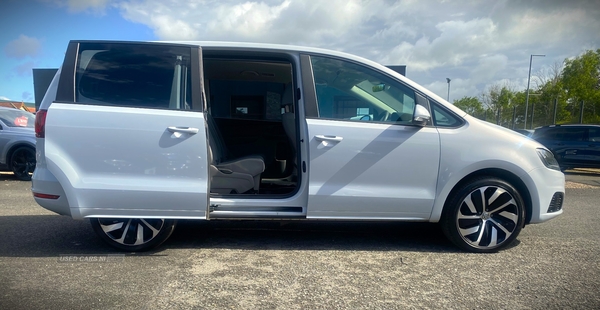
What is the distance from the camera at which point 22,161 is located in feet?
27.3

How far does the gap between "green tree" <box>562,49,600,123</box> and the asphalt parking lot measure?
2842 centimetres

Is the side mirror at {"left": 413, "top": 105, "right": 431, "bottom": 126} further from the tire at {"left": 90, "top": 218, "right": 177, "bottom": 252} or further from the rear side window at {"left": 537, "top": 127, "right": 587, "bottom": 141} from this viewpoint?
the rear side window at {"left": 537, "top": 127, "right": 587, "bottom": 141}

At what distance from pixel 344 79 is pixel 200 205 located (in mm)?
1786

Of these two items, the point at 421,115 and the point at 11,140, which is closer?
the point at 421,115

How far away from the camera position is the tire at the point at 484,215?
3525 mm

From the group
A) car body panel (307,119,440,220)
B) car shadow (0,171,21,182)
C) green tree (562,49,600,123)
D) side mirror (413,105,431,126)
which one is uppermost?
green tree (562,49,600,123)

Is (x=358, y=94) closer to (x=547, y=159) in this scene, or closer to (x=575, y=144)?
(x=547, y=159)

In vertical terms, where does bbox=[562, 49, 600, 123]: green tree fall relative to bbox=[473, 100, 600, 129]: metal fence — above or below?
above


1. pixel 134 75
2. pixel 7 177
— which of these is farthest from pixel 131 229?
pixel 7 177

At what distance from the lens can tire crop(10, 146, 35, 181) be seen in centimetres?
823

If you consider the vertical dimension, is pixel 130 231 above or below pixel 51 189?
below

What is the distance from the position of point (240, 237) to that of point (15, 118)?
24.9 feet

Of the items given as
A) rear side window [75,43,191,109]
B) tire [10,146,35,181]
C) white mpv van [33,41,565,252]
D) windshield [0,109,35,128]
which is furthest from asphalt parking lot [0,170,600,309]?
windshield [0,109,35,128]

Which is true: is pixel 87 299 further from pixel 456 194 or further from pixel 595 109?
pixel 595 109
